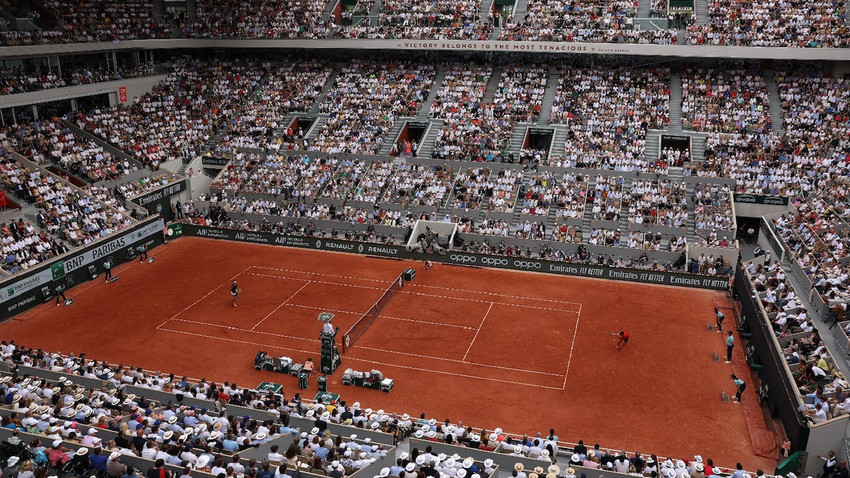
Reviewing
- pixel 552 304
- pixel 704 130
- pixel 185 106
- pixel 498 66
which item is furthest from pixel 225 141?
pixel 704 130

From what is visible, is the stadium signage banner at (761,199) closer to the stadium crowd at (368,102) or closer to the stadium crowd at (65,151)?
the stadium crowd at (368,102)

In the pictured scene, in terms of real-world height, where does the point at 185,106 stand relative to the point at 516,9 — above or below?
below

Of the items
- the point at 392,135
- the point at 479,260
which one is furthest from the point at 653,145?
the point at 392,135

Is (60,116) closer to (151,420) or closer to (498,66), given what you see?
(498,66)

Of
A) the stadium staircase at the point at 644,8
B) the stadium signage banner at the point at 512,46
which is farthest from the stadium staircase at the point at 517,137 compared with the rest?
the stadium staircase at the point at 644,8

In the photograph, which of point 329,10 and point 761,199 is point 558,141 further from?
point 329,10
